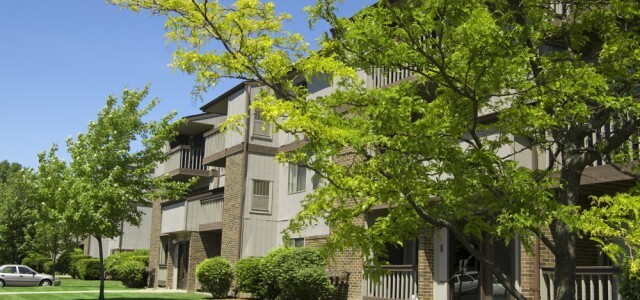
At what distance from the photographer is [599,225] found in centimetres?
818

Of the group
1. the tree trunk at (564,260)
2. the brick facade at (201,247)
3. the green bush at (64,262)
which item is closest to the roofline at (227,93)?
the brick facade at (201,247)

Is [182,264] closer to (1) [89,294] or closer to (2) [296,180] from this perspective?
(1) [89,294]

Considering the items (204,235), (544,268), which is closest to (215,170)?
(204,235)

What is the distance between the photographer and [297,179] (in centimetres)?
2634

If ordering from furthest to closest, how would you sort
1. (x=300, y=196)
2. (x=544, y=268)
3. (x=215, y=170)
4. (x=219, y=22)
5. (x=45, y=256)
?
(x=45, y=256), (x=215, y=170), (x=300, y=196), (x=544, y=268), (x=219, y=22)

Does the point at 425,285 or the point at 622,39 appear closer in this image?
the point at 622,39

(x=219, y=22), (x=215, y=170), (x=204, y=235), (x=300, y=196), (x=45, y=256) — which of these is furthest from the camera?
(x=45, y=256)

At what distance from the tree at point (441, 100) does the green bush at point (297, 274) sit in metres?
10.5

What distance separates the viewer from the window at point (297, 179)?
84.8 feet

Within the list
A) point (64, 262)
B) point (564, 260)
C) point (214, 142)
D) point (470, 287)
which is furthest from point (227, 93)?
point (64, 262)

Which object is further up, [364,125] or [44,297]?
[364,125]

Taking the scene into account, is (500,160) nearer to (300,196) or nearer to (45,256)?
(300,196)

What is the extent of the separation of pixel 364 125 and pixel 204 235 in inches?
978

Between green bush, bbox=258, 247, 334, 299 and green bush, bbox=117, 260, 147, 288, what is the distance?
54.6 feet
